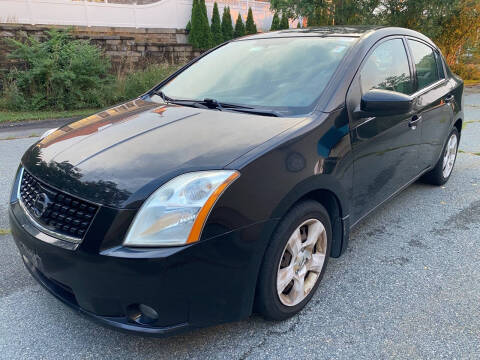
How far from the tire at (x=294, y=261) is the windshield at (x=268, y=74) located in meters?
0.66

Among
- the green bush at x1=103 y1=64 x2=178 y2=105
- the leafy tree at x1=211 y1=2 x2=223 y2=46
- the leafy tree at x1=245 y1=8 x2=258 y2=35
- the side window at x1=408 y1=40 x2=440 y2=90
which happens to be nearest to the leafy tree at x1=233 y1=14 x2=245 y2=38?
the leafy tree at x1=245 y1=8 x2=258 y2=35

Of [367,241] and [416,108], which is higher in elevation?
[416,108]

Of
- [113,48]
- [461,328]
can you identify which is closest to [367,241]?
[461,328]

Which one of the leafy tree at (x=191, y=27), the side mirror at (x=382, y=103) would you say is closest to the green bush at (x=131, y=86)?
the leafy tree at (x=191, y=27)

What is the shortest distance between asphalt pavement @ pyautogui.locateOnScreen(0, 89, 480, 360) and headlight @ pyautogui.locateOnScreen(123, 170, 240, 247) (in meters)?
0.71

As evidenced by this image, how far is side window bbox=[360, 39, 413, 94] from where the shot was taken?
8.87 feet

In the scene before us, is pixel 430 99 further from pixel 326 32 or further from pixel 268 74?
pixel 268 74

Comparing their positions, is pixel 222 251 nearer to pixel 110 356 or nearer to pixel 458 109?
pixel 110 356

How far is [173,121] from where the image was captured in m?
2.37

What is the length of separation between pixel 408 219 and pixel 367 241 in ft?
2.13

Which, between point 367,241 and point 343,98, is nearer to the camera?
point 343,98

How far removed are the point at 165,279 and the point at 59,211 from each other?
64cm

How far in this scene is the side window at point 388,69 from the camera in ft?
8.87

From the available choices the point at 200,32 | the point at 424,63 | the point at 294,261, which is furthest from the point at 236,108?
the point at 200,32
